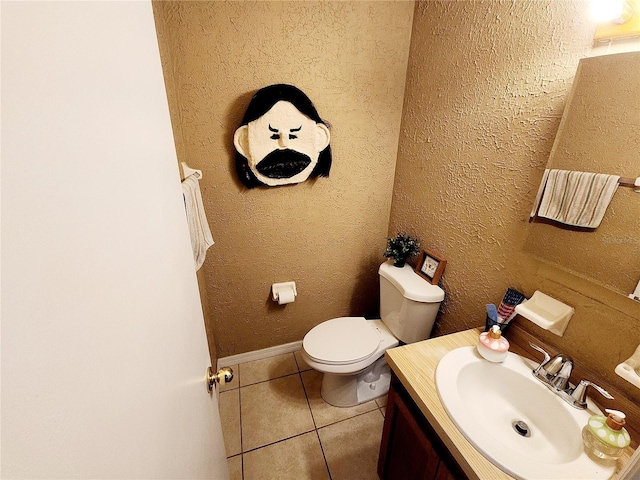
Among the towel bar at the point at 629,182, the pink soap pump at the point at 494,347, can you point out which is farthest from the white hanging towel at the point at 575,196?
the pink soap pump at the point at 494,347

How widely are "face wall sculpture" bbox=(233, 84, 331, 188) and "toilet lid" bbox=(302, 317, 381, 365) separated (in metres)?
0.87

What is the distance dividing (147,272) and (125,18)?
39 centimetres

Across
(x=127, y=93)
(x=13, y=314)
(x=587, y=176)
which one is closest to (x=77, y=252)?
(x=13, y=314)

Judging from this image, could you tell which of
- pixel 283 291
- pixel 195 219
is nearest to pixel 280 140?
pixel 195 219

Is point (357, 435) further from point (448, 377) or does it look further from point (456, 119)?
point (456, 119)

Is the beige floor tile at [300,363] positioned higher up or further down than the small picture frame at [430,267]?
further down

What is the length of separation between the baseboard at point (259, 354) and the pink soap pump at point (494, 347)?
4.40ft

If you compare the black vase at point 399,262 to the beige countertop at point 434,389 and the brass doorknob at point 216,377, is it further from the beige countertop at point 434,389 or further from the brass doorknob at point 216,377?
the brass doorknob at point 216,377

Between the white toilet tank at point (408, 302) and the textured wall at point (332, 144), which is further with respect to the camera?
the white toilet tank at point (408, 302)

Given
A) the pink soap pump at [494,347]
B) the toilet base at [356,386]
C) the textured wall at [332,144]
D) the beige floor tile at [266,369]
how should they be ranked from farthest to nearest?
the beige floor tile at [266,369], the toilet base at [356,386], the textured wall at [332,144], the pink soap pump at [494,347]

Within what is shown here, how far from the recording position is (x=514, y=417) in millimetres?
892

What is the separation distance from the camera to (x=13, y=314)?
200 millimetres

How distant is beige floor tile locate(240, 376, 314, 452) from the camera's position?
148 cm

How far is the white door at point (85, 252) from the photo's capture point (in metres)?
0.21
